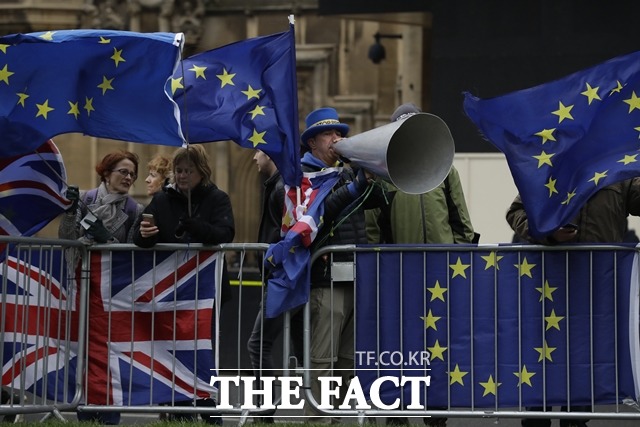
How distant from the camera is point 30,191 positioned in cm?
1021

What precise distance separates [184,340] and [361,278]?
3.82 feet

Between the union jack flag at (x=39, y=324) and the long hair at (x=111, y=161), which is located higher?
the long hair at (x=111, y=161)

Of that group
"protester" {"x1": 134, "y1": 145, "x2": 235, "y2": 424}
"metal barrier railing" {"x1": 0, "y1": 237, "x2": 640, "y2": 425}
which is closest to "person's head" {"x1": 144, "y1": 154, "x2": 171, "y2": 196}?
"protester" {"x1": 134, "y1": 145, "x2": 235, "y2": 424}

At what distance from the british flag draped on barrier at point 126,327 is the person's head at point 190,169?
24.3 inches

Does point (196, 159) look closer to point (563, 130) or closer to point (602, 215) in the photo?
Answer: point (563, 130)

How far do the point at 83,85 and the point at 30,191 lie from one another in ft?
2.74

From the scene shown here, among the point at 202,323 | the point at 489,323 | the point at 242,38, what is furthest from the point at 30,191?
the point at 242,38

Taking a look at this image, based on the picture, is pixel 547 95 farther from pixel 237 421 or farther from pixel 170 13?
pixel 170 13

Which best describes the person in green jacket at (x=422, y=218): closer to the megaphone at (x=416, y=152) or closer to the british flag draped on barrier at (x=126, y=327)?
the megaphone at (x=416, y=152)

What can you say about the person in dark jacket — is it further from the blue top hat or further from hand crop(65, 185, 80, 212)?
the blue top hat

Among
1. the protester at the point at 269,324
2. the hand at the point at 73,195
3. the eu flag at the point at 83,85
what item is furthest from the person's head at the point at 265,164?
the eu flag at the point at 83,85

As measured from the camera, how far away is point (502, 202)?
17.9 meters

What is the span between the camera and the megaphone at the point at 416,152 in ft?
30.4

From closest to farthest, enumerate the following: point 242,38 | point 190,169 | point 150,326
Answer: point 150,326, point 190,169, point 242,38
